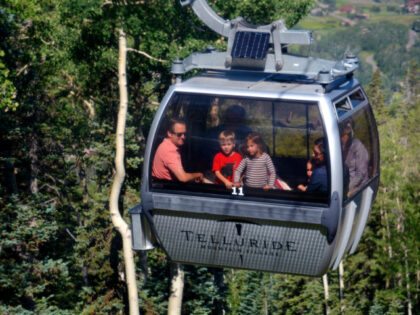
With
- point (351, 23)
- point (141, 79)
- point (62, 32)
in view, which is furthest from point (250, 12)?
point (351, 23)

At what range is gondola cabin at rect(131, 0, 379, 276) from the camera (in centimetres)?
618

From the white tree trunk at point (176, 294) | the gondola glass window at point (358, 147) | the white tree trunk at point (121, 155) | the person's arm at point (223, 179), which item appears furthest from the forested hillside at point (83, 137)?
the person's arm at point (223, 179)

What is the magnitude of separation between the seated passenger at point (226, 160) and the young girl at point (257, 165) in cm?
8

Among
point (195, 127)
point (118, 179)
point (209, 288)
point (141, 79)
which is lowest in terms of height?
point (209, 288)

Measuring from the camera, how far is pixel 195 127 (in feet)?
21.4

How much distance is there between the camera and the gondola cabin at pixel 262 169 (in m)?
6.18

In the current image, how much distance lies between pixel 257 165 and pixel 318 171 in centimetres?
58

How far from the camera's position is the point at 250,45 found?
6.99 meters

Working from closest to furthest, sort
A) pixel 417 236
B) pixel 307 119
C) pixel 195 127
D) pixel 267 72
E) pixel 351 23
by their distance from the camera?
pixel 307 119
pixel 195 127
pixel 267 72
pixel 417 236
pixel 351 23

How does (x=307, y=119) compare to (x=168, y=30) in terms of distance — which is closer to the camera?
(x=307, y=119)

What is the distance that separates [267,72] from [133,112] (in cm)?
1431

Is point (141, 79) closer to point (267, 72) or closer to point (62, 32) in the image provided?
point (62, 32)

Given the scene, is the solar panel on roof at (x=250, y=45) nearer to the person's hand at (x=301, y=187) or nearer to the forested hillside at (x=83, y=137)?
the person's hand at (x=301, y=187)

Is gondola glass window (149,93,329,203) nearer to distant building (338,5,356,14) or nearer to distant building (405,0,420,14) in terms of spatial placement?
distant building (405,0,420,14)
